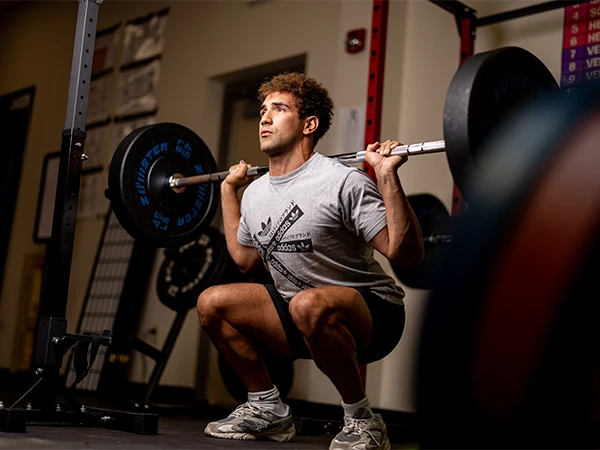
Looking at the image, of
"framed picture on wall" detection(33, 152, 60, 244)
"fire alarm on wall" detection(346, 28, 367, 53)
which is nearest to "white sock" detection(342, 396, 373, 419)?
"fire alarm on wall" detection(346, 28, 367, 53)

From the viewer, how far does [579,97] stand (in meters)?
0.71

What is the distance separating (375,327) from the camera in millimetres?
2035

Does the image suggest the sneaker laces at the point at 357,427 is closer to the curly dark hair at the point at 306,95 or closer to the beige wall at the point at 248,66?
the beige wall at the point at 248,66

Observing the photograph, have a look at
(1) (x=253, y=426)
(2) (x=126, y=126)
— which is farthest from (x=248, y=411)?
(2) (x=126, y=126)

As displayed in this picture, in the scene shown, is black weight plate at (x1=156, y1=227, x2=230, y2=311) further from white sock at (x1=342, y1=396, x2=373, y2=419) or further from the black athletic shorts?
white sock at (x1=342, y1=396, x2=373, y2=419)

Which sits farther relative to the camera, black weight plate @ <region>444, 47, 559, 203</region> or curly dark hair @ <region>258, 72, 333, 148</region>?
curly dark hair @ <region>258, 72, 333, 148</region>

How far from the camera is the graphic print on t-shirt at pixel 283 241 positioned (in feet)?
6.81

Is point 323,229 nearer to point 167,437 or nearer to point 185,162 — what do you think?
point 167,437

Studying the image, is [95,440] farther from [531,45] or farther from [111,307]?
[111,307]

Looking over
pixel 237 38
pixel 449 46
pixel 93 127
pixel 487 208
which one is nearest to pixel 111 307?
pixel 93 127

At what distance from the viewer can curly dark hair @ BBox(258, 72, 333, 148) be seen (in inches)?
91.2

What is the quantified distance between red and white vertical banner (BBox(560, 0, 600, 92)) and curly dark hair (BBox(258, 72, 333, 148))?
1.02 metres

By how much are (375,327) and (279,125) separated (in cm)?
66

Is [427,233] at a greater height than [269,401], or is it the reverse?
[427,233]
